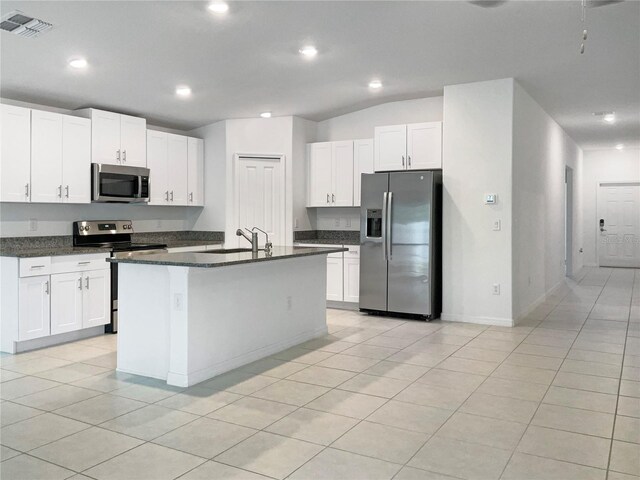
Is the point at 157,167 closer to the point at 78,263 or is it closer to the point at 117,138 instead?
the point at 117,138

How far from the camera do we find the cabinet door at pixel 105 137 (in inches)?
235

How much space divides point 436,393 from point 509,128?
342 cm

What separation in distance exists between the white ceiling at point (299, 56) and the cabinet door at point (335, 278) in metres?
2.06

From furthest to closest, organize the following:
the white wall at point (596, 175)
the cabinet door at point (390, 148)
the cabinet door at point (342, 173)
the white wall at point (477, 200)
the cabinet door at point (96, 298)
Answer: the white wall at point (596, 175), the cabinet door at point (342, 173), the cabinet door at point (390, 148), the white wall at point (477, 200), the cabinet door at point (96, 298)

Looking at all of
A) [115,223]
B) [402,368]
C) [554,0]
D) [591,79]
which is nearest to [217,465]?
[402,368]

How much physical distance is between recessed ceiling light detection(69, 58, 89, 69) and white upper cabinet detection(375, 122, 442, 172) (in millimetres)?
3545

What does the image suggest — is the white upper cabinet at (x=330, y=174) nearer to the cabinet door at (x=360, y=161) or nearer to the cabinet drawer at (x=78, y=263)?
the cabinet door at (x=360, y=161)

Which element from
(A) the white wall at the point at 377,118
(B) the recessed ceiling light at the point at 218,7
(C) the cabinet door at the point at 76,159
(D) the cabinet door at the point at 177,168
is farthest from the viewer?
(D) the cabinet door at the point at 177,168

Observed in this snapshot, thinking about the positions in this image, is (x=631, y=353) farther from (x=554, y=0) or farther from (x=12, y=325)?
(x=12, y=325)

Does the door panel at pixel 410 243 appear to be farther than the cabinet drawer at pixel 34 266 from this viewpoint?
Yes

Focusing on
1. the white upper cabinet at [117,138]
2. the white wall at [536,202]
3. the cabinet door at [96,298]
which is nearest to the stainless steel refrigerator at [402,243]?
the white wall at [536,202]

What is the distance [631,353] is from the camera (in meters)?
4.77

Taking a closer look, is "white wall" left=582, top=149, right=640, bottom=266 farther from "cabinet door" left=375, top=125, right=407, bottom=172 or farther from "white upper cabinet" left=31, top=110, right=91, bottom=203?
"white upper cabinet" left=31, top=110, right=91, bottom=203

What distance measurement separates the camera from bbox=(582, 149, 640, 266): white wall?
38.6 feet
